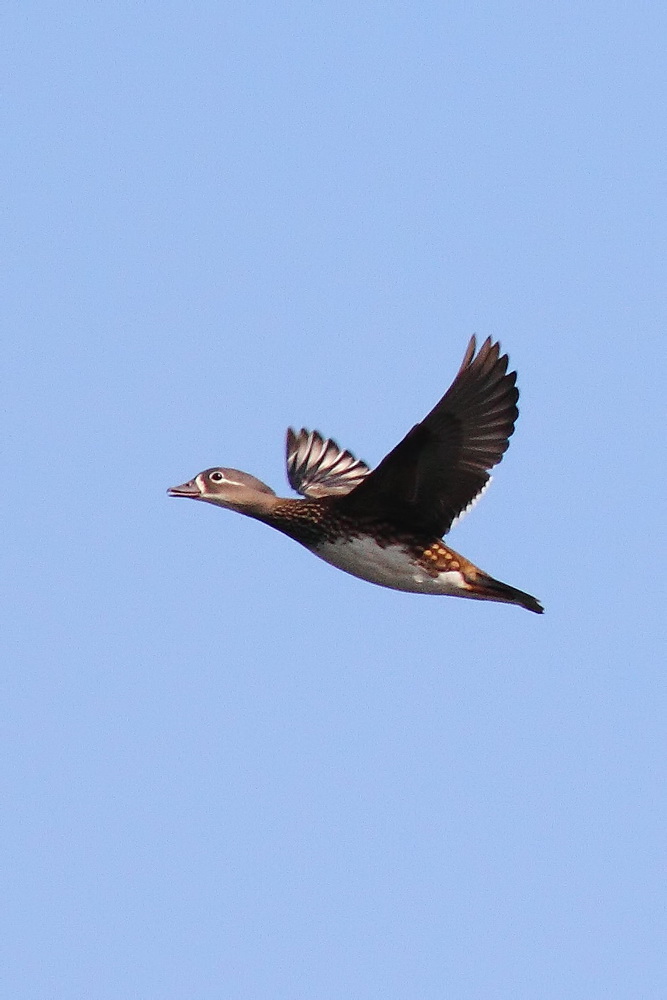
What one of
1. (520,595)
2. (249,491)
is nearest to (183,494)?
(249,491)

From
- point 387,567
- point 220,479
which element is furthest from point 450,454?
point 220,479

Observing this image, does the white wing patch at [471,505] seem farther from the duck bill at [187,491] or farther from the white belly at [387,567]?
the duck bill at [187,491]

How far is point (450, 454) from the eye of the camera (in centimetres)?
1457

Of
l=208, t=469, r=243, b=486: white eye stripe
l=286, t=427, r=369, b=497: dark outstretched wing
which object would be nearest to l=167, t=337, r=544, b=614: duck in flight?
l=208, t=469, r=243, b=486: white eye stripe

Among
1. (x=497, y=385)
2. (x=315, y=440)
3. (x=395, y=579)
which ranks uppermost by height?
(x=315, y=440)

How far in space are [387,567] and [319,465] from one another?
4.10m

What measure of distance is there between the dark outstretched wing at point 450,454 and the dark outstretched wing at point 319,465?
324 centimetres

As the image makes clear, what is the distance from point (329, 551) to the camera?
596 inches

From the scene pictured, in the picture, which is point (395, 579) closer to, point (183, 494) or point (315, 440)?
point (183, 494)

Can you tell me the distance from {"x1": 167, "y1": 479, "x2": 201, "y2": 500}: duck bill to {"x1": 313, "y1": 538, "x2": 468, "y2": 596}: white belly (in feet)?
3.86

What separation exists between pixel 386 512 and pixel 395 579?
1.80 ft

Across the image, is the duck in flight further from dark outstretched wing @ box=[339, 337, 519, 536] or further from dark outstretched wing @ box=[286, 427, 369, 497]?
dark outstretched wing @ box=[286, 427, 369, 497]

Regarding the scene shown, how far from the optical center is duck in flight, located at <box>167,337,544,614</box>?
→ 14.3 m

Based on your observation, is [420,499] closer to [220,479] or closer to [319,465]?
[220,479]
